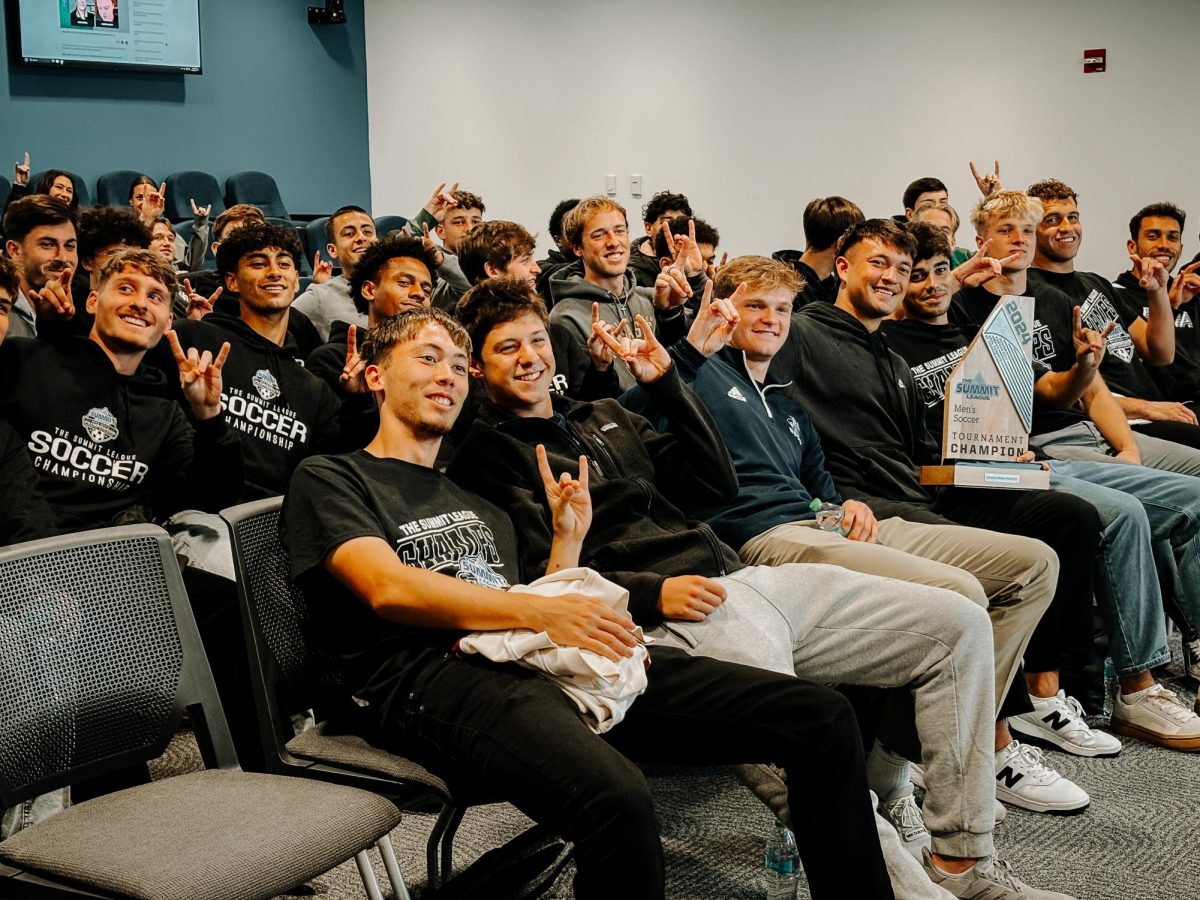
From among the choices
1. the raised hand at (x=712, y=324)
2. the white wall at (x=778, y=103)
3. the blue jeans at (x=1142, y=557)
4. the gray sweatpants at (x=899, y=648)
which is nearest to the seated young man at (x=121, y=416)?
the raised hand at (x=712, y=324)

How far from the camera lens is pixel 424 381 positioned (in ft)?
6.97

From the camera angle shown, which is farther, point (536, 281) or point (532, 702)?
point (536, 281)

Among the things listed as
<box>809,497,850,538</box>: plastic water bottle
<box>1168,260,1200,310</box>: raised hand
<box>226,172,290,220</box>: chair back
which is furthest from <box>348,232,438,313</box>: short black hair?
<box>226,172,290,220</box>: chair back

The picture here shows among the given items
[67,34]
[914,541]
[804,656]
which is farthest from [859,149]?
[804,656]

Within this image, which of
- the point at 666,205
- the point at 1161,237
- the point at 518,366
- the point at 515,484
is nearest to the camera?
the point at 515,484

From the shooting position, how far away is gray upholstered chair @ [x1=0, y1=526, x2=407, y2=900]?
4.63ft

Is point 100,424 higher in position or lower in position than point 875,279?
lower

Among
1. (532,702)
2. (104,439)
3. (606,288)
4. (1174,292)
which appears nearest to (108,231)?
(104,439)

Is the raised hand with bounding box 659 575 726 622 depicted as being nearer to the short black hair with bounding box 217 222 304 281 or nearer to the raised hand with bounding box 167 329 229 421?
the raised hand with bounding box 167 329 229 421

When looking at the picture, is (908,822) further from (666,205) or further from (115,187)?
(115,187)

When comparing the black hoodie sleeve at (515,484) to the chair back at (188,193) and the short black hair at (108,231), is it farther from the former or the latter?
the chair back at (188,193)

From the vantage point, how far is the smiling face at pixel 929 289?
11.3 ft

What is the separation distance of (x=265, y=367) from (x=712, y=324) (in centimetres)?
112

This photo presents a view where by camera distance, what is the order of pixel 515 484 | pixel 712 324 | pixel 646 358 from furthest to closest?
pixel 712 324, pixel 646 358, pixel 515 484
